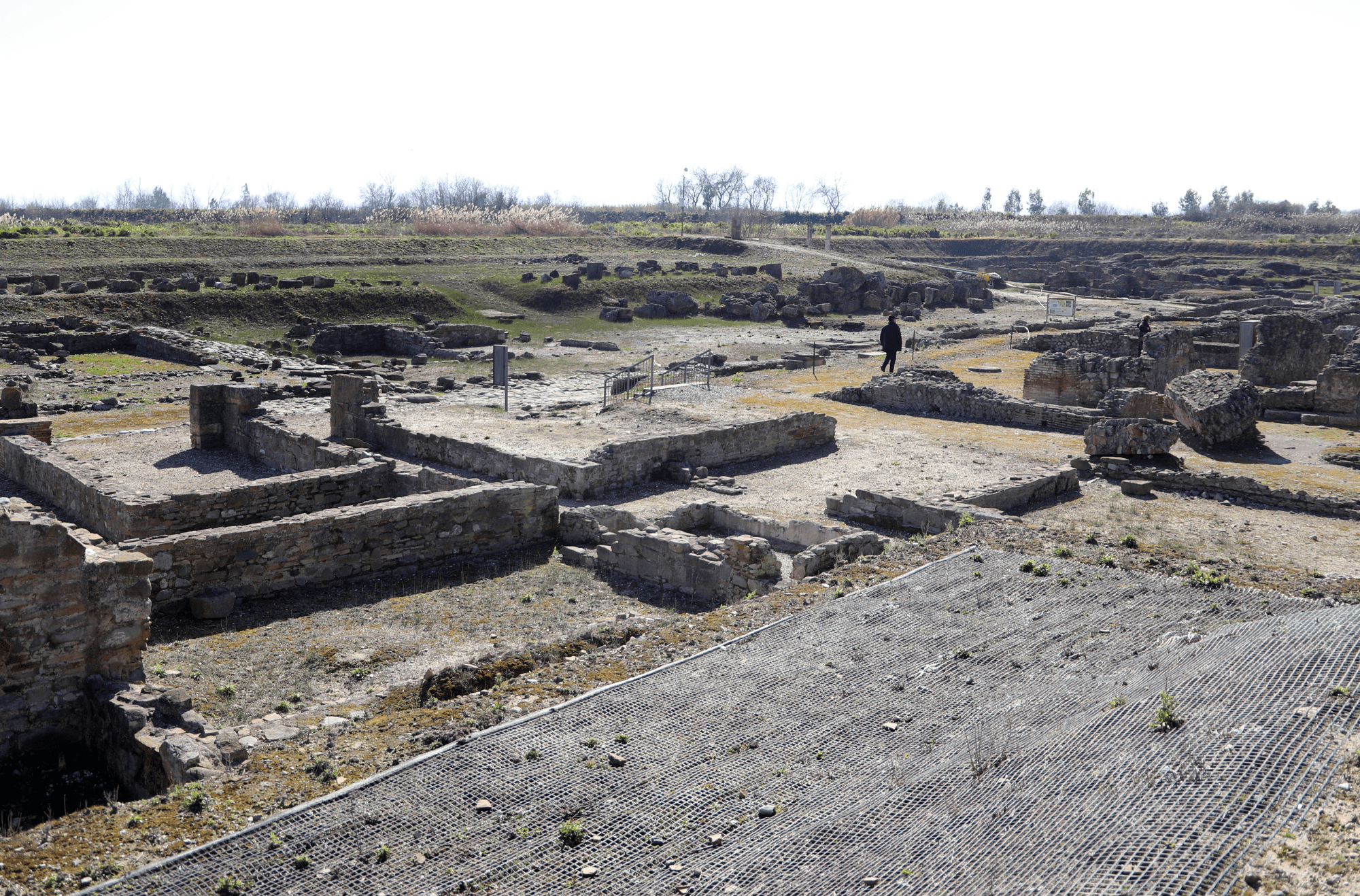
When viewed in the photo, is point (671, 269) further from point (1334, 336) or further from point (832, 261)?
point (1334, 336)

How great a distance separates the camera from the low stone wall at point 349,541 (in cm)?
1114

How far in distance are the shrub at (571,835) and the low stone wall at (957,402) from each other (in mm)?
18239

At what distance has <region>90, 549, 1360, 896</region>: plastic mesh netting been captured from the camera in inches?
209

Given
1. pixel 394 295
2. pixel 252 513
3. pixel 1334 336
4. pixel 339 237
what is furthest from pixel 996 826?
pixel 339 237

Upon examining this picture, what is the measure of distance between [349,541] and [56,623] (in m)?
4.05

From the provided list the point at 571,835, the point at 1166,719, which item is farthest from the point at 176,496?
the point at 1166,719

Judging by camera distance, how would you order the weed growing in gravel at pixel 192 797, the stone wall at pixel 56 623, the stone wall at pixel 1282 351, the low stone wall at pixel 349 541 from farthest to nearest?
1. the stone wall at pixel 1282 351
2. the low stone wall at pixel 349 541
3. the stone wall at pixel 56 623
4. the weed growing in gravel at pixel 192 797

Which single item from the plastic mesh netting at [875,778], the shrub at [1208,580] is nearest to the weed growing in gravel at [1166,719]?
the plastic mesh netting at [875,778]

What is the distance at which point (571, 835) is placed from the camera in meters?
5.68

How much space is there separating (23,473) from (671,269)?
4109 centimetres

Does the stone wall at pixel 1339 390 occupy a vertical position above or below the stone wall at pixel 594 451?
above

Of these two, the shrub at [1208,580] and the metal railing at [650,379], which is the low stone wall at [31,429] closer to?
the metal railing at [650,379]

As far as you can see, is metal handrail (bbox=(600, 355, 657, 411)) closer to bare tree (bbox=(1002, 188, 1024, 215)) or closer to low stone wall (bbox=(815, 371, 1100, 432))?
low stone wall (bbox=(815, 371, 1100, 432))

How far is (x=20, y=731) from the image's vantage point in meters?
8.17
